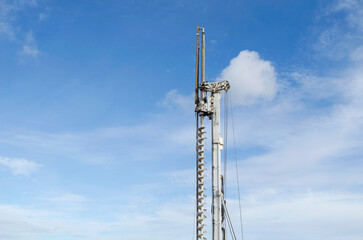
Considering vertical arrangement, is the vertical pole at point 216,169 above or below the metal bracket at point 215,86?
below

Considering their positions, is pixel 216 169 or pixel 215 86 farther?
pixel 215 86

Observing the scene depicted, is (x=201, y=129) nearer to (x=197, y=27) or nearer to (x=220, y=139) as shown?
(x=220, y=139)

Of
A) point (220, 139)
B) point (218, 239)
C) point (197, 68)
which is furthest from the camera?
point (197, 68)

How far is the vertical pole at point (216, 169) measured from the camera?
39969 millimetres

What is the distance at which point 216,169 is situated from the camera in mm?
41094

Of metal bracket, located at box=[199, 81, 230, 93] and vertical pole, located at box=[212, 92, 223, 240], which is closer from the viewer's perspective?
vertical pole, located at box=[212, 92, 223, 240]

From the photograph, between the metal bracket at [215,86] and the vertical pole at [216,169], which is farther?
the metal bracket at [215,86]

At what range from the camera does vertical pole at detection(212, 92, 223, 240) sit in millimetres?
39969

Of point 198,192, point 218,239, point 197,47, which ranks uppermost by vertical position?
point 197,47

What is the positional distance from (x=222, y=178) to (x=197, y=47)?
49.3ft

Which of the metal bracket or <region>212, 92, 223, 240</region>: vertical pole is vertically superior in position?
the metal bracket

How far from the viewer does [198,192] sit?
134 ft

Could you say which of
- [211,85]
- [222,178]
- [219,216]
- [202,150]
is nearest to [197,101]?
[211,85]

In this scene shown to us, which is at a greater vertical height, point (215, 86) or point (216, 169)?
point (215, 86)
